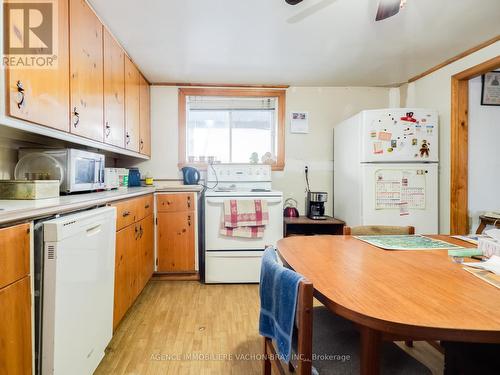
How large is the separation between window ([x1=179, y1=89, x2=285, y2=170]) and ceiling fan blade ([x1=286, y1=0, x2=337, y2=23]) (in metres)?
1.43

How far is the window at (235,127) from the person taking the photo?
3355 mm

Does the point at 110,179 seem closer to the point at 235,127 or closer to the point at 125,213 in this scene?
the point at 125,213

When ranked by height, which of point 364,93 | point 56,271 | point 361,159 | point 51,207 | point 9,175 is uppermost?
point 364,93

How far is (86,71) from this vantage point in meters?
1.71

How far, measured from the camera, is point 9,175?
64.8 inches

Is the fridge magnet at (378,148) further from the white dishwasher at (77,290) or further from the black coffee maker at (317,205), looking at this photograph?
the white dishwasher at (77,290)

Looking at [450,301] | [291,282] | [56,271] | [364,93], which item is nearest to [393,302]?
[450,301]

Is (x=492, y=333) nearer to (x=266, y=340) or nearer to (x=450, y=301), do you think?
(x=450, y=301)

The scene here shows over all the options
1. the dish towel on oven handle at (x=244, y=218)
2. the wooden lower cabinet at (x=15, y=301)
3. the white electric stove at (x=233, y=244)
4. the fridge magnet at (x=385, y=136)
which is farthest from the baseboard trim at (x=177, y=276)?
the fridge magnet at (x=385, y=136)

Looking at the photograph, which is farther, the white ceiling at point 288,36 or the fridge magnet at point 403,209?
the fridge magnet at point 403,209

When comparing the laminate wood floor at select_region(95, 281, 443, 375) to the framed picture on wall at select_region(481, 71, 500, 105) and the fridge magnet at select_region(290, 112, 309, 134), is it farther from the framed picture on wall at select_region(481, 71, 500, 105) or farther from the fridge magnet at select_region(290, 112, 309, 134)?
the framed picture on wall at select_region(481, 71, 500, 105)

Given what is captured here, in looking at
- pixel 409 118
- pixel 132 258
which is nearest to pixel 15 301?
pixel 132 258

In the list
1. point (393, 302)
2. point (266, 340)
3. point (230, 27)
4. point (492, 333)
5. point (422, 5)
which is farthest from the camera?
point (230, 27)

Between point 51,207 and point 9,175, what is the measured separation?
89 cm
